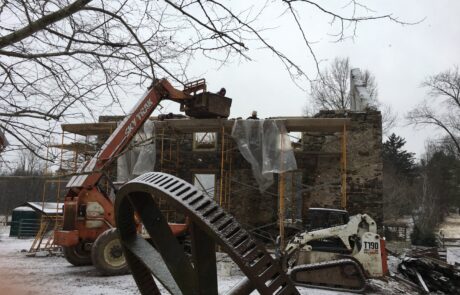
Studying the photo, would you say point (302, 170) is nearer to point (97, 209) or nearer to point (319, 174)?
point (319, 174)

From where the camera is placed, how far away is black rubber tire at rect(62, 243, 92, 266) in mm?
9945

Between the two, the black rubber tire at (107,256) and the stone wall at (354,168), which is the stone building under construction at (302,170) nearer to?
the stone wall at (354,168)

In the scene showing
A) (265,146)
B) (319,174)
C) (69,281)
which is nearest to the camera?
(69,281)

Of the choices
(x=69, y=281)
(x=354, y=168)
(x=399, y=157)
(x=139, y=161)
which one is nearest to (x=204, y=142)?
(x=139, y=161)

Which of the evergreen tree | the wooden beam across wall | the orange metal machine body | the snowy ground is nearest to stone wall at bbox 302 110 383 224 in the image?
the wooden beam across wall

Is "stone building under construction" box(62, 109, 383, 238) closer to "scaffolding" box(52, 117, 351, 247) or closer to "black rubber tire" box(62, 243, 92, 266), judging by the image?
"scaffolding" box(52, 117, 351, 247)

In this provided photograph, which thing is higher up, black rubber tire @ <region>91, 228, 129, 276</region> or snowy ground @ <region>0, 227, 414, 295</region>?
black rubber tire @ <region>91, 228, 129, 276</region>

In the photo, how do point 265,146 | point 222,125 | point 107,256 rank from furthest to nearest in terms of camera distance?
point 222,125, point 265,146, point 107,256

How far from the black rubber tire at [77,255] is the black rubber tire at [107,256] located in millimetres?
1341

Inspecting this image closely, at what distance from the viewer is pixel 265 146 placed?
12883 millimetres

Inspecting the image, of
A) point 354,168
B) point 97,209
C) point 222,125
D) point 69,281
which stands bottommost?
point 69,281

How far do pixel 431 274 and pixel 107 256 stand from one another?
21.1 feet

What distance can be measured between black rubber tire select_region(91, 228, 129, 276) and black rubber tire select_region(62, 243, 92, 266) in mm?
1341

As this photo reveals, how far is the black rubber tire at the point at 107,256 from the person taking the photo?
880 cm
